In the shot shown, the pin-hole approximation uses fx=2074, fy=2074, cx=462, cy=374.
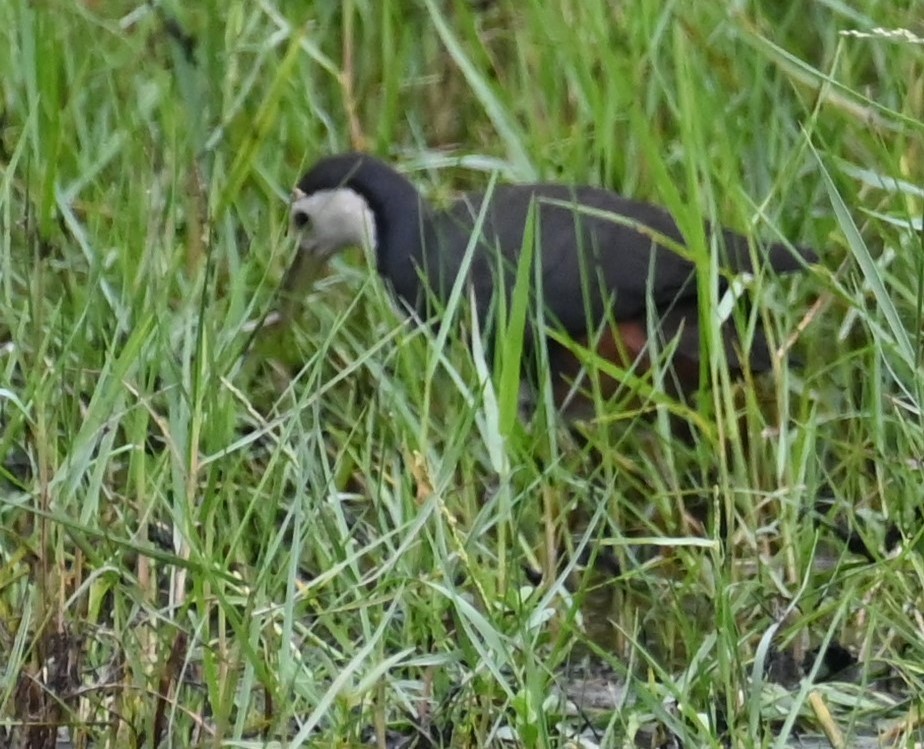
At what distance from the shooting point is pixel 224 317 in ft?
10.1

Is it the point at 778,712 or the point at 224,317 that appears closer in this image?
the point at 778,712

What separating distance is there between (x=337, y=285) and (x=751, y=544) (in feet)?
5.04

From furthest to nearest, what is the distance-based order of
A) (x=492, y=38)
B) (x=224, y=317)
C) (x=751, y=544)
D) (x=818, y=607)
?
(x=492, y=38), (x=224, y=317), (x=751, y=544), (x=818, y=607)

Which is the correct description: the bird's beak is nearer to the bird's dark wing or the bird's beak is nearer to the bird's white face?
the bird's white face

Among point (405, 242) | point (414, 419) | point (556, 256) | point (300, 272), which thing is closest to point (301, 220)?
point (300, 272)

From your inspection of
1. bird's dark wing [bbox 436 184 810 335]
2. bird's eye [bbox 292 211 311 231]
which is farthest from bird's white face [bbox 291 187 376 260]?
bird's dark wing [bbox 436 184 810 335]

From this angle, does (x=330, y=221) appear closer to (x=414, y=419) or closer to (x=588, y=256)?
(x=588, y=256)

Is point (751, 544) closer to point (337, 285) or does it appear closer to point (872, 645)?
point (872, 645)

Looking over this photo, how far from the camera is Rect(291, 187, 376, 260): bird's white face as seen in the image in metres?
3.99

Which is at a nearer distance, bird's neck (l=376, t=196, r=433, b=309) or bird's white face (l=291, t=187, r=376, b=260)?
bird's white face (l=291, t=187, r=376, b=260)

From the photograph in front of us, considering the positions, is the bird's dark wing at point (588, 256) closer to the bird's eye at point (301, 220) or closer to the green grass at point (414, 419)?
the green grass at point (414, 419)

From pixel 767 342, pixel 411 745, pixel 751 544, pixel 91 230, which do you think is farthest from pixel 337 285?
pixel 411 745

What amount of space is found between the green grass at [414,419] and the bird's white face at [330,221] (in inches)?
2.7

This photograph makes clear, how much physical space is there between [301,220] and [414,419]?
4.11 ft
